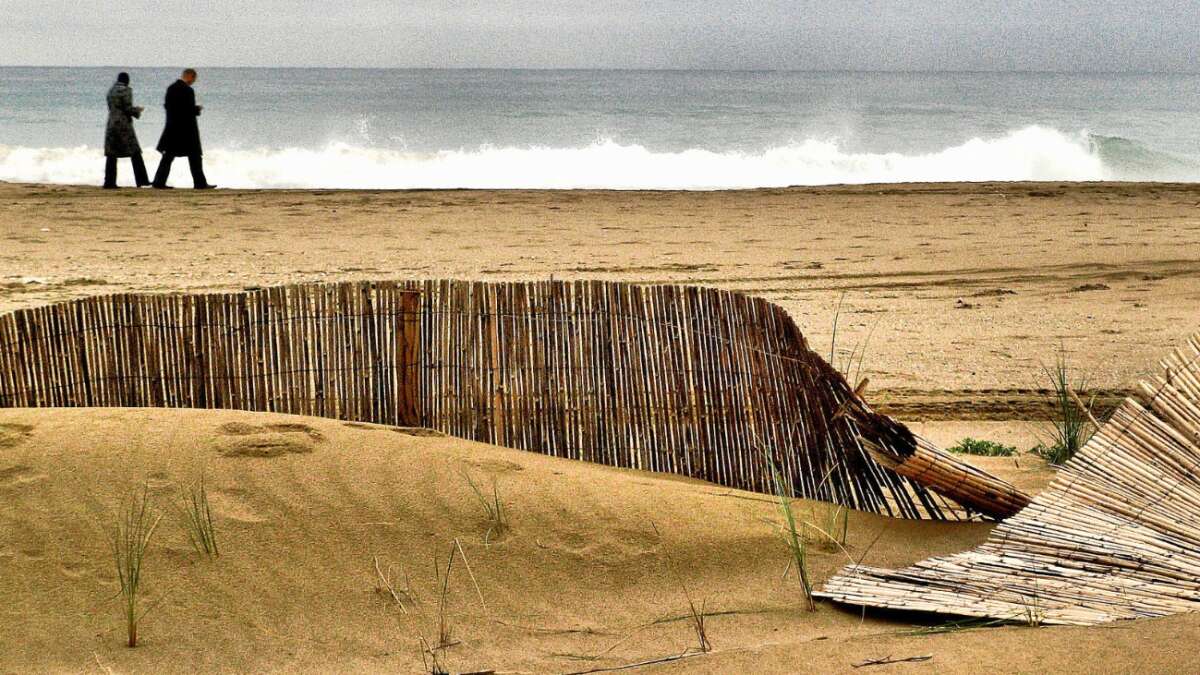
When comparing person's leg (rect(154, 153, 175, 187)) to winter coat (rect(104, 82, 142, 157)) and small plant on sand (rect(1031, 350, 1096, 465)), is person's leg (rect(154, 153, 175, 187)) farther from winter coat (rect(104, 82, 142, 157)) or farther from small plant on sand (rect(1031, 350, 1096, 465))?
small plant on sand (rect(1031, 350, 1096, 465))

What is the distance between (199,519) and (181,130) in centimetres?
1127

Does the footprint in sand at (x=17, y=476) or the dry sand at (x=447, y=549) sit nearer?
the dry sand at (x=447, y=549)

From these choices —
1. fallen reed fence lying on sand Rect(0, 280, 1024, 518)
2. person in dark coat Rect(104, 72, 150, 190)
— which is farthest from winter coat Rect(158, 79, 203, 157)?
fallen reed fence lying on sand Rect(0, 280, 1024, 518)

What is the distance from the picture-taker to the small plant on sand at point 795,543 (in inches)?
119

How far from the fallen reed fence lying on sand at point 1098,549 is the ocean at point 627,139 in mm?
14125

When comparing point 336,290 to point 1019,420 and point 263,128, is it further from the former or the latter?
point 263,128

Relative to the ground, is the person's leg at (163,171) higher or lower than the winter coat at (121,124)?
lower

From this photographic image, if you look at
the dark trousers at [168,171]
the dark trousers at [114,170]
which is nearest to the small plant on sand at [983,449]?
the dark trousers at [168,171]

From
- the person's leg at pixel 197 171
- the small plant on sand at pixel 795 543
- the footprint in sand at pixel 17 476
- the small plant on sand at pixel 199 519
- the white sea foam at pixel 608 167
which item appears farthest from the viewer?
the white sea foam at pixel 608 167

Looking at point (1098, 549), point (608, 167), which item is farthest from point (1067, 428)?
point (608, 167)

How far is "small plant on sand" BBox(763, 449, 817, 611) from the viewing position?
303cm

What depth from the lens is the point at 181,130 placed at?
13.4 metres

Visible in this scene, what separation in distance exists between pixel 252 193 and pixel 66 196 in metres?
1.98

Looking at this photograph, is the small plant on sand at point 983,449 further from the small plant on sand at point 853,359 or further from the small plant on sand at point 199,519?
the small plant on sand at point 199,519
